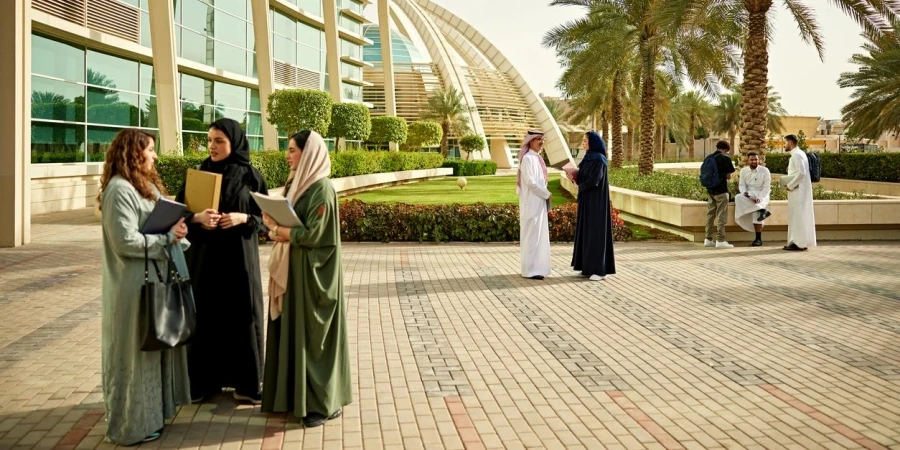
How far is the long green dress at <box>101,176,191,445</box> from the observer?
167 inches

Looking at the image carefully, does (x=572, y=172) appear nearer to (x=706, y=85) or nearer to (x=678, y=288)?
(x=678, y=288)

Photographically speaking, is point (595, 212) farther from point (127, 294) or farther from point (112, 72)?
point (112, 72)

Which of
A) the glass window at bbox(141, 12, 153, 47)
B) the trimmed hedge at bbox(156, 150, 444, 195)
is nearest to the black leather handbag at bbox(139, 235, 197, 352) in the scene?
the trimmed hedge at bbox(156, 150, 444, 195)

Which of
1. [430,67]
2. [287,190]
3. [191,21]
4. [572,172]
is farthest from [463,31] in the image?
[287,190]

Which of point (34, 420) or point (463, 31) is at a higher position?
point (463, 31)

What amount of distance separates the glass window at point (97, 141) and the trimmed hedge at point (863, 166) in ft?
74.0

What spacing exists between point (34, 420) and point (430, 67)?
64980 millimetres

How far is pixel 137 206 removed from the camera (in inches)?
170

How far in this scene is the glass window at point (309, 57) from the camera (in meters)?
41.7

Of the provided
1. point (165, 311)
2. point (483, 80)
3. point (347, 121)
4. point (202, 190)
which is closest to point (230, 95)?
point (347, 121)

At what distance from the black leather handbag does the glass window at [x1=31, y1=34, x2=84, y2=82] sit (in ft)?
61.3

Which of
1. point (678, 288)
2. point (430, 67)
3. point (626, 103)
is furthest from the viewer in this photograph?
point (430, 67)

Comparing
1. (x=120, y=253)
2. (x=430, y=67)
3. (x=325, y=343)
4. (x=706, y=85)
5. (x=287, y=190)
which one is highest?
(x=430, y=67)

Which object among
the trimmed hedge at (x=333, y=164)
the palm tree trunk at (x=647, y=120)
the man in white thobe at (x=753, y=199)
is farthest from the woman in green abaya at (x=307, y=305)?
the palm tree trunk at (x=647, y=120)
